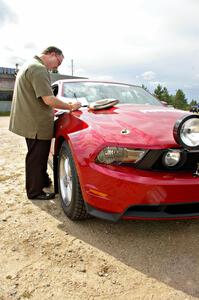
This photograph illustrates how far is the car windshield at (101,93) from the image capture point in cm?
352

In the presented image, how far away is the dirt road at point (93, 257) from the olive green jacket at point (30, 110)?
84 centimetres

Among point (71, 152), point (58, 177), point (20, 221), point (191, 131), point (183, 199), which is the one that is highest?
point (191, 131)

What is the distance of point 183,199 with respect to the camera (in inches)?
86.7

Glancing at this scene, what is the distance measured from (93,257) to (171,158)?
3.19 feet

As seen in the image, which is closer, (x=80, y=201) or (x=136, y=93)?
(x=80, y=201)

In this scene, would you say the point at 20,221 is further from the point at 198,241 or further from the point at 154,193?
the point at 198,241

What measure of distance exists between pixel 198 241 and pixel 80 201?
42.2 inches

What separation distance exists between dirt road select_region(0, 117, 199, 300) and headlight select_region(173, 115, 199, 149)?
87 cm

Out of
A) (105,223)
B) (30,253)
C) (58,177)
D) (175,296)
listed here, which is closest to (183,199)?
(175,296)

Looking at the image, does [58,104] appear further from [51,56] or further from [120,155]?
[120,155]

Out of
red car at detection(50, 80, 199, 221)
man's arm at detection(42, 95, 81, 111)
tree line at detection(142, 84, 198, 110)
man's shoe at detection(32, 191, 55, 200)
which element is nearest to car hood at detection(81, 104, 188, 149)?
red car at detection(50, 80, 199, 221)

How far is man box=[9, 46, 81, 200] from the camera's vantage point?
9.84ft

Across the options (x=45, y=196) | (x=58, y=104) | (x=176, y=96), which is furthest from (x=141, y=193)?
(x=176, y=96)

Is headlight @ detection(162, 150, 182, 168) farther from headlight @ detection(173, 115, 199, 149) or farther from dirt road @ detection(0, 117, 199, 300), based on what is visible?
dirt road @ detection(0, 117, 199, 300)
